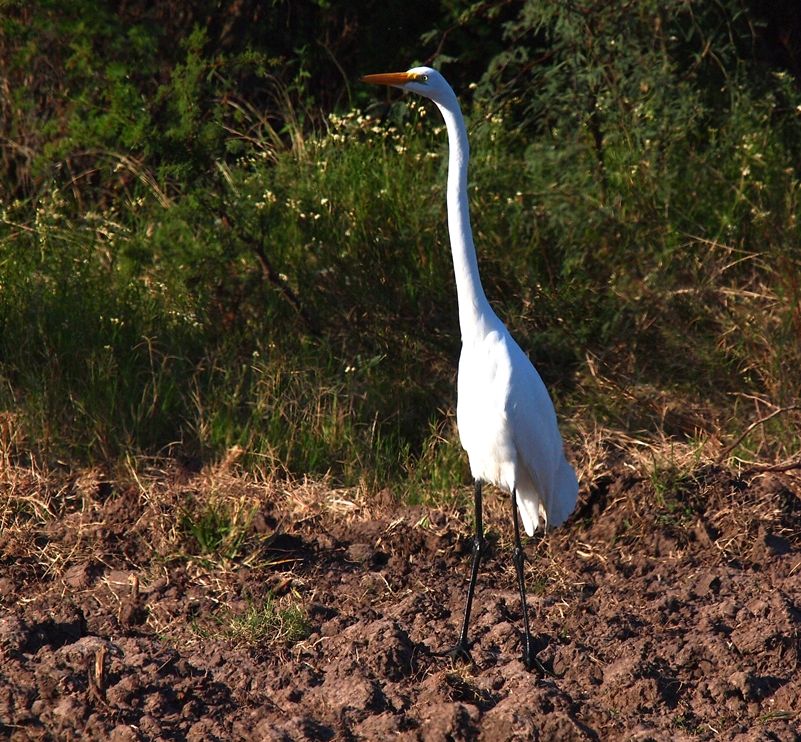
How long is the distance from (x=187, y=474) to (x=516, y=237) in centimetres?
196

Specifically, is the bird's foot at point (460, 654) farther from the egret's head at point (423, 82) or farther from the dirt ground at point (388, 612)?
the egret's head at point (423, 82)

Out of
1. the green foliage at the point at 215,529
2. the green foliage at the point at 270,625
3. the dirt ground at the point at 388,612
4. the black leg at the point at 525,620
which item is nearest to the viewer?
the dirt ground at the point at 388,612

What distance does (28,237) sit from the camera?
5695 mm

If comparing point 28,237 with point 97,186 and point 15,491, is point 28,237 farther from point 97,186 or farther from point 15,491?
point 15,491

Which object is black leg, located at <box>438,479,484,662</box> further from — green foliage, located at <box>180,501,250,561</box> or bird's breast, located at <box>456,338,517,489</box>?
green foliage, located at <box>180,501,250,561</box>

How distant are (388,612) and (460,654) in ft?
1.07

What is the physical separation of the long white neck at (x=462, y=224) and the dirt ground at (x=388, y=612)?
86 cm

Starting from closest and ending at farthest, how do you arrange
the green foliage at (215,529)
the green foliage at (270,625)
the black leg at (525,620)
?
the black leg at (525,620), the green foliage at (270,625), the green foliage at (215,529)

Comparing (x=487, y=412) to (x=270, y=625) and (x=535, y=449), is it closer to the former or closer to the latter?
(x=535, y=449)

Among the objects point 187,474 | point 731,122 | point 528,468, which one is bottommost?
point 187,474

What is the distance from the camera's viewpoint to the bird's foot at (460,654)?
3246mm

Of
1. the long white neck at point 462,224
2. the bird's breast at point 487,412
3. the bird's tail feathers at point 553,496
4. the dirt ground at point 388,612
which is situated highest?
the long white neck at point 462,224

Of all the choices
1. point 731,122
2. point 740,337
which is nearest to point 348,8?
point 731,122

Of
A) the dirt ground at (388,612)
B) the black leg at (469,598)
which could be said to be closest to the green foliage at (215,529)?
the dirt ground at (388,612)
